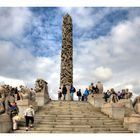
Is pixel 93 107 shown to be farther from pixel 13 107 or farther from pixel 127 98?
pixel 13 107

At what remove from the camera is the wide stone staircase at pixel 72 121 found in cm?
1625

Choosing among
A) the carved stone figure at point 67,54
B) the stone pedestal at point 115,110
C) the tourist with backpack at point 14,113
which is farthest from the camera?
the carved stone figure at point 67,54

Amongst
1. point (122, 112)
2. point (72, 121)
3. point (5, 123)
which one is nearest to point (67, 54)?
point (122, 112)

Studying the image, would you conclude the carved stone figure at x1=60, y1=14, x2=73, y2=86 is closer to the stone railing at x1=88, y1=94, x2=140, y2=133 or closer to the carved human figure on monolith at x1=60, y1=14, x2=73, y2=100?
the carved human figure on monolith at x1=60, y1=14, x2=73, y2=100

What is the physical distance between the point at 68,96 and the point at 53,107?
34.0 feet

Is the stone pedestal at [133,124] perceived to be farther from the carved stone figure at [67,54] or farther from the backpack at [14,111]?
the carved stone figure at [67,54]

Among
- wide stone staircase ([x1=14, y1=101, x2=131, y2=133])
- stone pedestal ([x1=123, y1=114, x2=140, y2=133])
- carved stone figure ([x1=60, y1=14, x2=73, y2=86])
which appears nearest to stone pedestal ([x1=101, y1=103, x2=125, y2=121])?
wide stone staircase ([x1=14, y1=101, x2=131, y2=133])

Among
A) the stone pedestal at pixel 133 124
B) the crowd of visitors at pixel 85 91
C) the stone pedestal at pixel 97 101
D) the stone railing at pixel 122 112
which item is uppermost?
the crowd of visitors at pixel 85 91

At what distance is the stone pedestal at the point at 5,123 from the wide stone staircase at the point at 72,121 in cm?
45

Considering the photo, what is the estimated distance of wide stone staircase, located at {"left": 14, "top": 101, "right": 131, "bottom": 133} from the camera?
16250 mm

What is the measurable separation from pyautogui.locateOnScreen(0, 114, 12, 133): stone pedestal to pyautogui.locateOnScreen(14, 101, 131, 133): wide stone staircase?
45 centimetres

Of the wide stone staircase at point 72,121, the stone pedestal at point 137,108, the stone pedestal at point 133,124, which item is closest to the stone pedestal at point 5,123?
the wide stone staircase at point 72,121

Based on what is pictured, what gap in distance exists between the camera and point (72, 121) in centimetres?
1784

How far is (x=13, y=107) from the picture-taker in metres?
17.5
